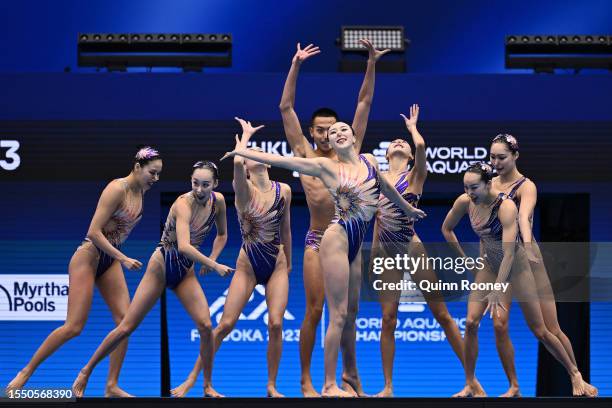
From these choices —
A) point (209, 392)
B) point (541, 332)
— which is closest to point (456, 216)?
point (541, 332)

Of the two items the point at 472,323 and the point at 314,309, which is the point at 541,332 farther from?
the point at 314,309

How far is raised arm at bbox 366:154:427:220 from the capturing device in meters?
6.75

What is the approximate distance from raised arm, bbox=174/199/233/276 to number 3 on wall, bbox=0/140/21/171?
10.8ft

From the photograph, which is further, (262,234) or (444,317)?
(444,317)

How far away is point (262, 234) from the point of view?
7148 mm

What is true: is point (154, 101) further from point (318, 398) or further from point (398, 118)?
point (318, 398)

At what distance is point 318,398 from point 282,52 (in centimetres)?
517

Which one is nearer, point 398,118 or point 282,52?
point 398,118

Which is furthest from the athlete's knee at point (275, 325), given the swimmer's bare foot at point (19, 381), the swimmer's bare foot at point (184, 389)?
the swimmer's bare foot at point (19, 381)

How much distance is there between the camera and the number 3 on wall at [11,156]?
974 centimetres

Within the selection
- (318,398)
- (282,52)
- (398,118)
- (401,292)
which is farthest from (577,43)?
(318,398)

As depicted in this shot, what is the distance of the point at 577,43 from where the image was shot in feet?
32.5

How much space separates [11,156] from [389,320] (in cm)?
416

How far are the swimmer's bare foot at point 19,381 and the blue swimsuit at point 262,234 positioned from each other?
5.30ft
